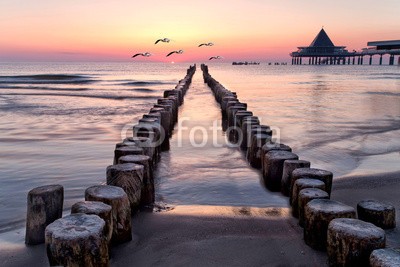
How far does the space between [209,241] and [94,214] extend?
3.54 ft

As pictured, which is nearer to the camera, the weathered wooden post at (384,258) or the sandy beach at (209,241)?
the weathered wooden post at (384,258)

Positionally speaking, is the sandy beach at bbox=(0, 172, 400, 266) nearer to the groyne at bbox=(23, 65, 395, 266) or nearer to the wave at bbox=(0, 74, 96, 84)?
the groyne at bbox=(23, 65, 395, 266)

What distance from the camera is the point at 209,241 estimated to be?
142 inches

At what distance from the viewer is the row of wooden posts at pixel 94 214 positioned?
2.60 m

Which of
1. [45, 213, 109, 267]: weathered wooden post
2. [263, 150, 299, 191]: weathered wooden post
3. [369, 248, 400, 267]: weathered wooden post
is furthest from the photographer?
[263, 150, 299, 191]: weathered wooden post

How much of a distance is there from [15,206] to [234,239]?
258 centimetres

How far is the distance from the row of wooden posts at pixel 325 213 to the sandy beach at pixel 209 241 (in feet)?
0.57

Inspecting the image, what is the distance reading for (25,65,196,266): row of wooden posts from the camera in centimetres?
260

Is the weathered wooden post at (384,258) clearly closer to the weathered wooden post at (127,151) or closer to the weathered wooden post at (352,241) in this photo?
the weathered wooden post at (352,241)

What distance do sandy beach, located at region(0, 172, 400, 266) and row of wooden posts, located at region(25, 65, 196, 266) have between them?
165 mm

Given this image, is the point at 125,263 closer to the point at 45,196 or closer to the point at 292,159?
the point at 45,196

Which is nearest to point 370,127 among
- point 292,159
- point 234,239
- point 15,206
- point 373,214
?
point 292,159

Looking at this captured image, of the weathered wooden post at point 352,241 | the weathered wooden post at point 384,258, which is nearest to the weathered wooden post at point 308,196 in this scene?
the weathered wooden post at point 352,241

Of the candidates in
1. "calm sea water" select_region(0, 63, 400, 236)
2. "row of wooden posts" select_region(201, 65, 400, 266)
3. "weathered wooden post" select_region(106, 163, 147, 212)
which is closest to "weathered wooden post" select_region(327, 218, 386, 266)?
"row of wooden posts" select_region(201, 65, 400, 266)
